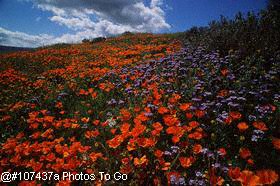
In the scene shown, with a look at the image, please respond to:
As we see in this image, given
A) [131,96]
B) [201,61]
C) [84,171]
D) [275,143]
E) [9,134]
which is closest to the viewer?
[275,143]

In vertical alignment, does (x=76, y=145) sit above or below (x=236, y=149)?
below

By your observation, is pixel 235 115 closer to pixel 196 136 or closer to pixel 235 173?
pixel 196 136

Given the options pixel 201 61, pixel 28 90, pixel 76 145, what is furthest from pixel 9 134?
pixel 201 61

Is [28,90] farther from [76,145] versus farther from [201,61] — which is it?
[201,61]

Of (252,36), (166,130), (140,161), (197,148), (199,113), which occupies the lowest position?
(140,161)

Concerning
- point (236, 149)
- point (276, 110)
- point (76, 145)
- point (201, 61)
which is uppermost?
point (201, 61)

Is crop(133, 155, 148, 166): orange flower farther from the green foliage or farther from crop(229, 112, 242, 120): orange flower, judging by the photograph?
the green foliage

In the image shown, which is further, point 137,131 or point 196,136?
point 137,131

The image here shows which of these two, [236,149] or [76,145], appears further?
[76,145]

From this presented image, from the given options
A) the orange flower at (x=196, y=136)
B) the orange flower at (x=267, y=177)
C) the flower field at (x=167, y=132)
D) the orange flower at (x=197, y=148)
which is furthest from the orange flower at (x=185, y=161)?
the orange flower at (x=267, y=177)

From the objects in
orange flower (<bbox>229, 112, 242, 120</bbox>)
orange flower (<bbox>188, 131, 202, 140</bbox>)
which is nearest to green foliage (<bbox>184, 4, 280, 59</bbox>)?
orange flower (<bbox>229, 112, 242, 120</bbox>)

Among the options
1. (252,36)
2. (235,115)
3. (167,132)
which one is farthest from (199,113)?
(252,36)

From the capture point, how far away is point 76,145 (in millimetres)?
3764

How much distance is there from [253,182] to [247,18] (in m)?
7.08
